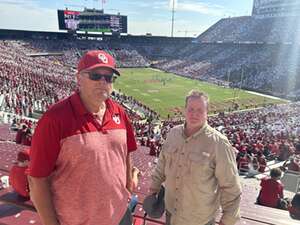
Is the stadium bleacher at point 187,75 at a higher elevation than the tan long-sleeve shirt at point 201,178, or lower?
lower

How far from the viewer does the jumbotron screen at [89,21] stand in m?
71.1

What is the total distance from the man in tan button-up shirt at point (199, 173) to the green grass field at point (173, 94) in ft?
89.9

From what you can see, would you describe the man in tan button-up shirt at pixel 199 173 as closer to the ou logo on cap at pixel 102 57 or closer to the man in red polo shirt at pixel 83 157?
the man in red polo shirt at pixel 83 157

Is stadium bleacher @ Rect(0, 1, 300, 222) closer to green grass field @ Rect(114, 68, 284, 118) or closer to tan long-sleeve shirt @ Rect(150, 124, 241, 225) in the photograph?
tan long-sleeve shirt @ Rect(150, 124, 241, 225)

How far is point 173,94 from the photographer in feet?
137

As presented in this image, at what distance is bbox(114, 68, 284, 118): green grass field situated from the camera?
1390 inches

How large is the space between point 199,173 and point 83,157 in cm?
118

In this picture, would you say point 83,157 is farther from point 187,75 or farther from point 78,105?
point 187,75

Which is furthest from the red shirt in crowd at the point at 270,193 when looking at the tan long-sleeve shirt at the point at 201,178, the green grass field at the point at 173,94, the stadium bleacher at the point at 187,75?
the green grass field at the point at 173,94

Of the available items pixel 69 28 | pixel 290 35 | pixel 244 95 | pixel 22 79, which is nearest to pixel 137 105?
pixel 22 79

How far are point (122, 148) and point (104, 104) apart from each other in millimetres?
413

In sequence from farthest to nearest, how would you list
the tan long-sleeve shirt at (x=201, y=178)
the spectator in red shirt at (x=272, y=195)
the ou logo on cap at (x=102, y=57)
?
the spectator in red shirt at (x=272, y=195) → the tan long-sleeve shirt at (x=201, y=178) → the ou logo on cap at (x=102, y=57)

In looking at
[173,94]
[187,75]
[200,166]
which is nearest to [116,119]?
[200,166]

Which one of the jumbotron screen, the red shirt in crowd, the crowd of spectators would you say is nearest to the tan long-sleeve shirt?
the red shirt in crowd
